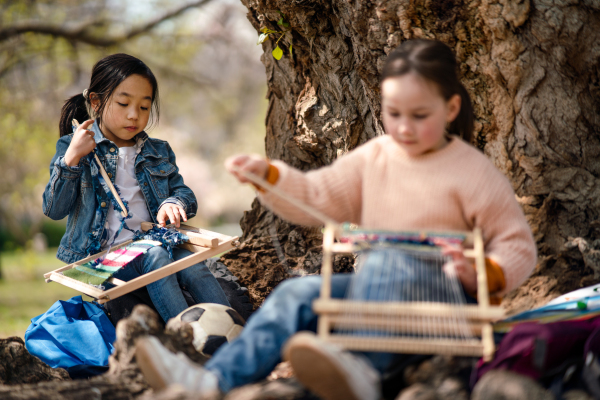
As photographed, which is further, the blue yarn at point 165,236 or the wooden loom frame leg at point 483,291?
the blue yarn at point 165,236

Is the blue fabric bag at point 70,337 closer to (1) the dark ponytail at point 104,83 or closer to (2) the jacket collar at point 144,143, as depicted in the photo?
(2) the jacket collar at point 144,143

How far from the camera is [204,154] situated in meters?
19.3

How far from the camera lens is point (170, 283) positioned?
336 cm

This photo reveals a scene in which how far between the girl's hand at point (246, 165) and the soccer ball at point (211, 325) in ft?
3.17

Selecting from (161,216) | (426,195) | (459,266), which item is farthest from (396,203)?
(161,216)

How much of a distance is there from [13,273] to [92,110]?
974cm

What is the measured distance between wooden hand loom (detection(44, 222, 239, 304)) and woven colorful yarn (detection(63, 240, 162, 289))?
40mm

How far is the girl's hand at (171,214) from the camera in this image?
11.4ft

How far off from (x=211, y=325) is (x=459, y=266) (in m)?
1.37

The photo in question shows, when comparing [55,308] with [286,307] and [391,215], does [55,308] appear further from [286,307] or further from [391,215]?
[391,215]

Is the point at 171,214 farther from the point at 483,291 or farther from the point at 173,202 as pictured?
the point at 483,291

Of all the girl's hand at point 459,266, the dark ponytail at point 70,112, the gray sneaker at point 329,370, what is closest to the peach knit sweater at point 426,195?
the girl's hand at point 459,266

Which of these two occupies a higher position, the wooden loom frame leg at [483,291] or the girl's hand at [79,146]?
the girl's hand at [79,146]

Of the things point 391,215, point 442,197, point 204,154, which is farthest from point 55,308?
point 204,154
